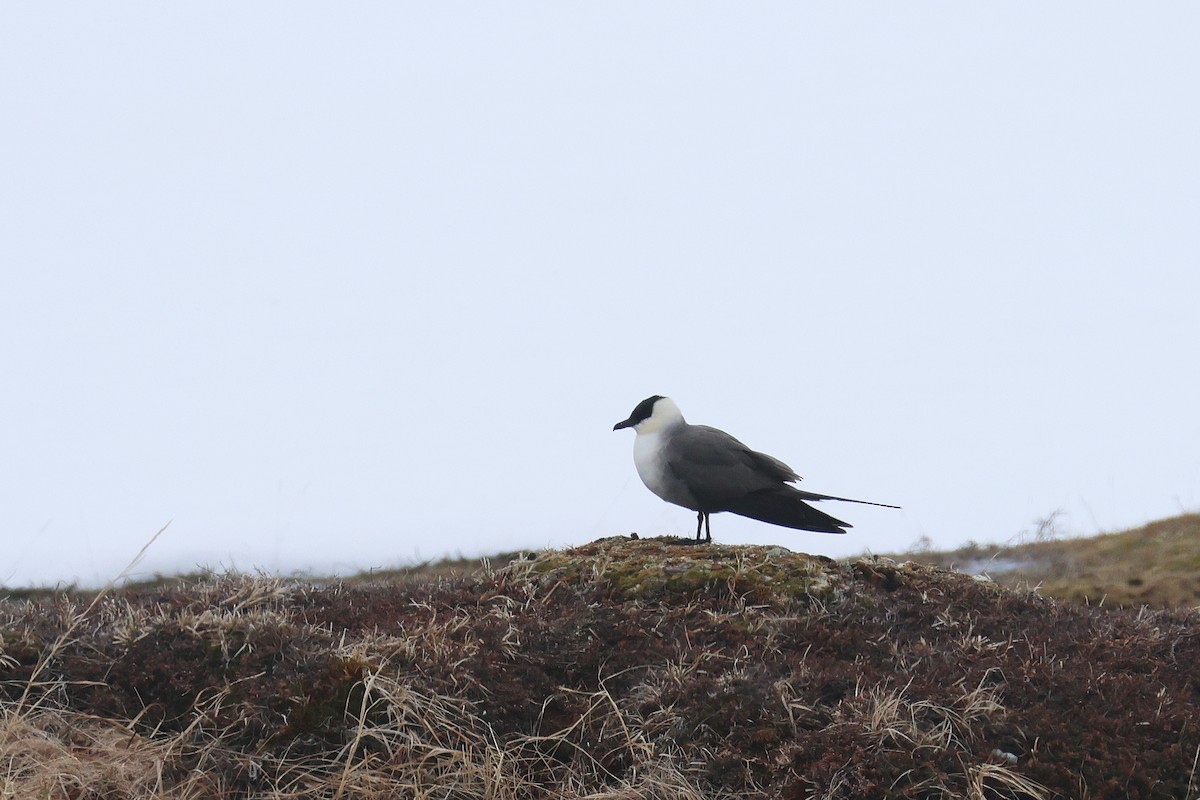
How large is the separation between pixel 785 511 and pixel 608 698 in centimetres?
295

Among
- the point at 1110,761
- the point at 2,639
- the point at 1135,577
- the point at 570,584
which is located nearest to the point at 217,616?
the point at 2,639

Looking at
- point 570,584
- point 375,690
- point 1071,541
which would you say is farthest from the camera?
point 1071,541

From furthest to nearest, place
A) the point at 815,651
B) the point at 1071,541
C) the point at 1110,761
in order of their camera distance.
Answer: the point at 1071,541, the point at 815,651, the point at 1110,761

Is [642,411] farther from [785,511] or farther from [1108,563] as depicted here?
[1108,563]

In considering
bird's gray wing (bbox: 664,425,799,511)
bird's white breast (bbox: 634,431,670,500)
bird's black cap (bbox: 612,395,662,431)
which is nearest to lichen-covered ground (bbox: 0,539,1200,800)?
bird's gray wing (bbox: 664,425,799,511)

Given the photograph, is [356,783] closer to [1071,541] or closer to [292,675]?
[292,675]

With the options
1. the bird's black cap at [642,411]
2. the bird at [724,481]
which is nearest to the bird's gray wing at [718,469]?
the bird at [724,481]

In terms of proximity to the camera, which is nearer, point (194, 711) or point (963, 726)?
point (963, 726)

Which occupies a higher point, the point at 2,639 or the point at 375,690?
the point at 2,639

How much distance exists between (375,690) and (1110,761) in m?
3.15

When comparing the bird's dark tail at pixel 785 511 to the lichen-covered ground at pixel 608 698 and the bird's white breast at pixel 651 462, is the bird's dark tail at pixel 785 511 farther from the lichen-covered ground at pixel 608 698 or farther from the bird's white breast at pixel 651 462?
the lichen-covered ground at pixel 608 698

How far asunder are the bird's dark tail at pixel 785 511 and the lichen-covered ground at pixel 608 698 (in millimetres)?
1380

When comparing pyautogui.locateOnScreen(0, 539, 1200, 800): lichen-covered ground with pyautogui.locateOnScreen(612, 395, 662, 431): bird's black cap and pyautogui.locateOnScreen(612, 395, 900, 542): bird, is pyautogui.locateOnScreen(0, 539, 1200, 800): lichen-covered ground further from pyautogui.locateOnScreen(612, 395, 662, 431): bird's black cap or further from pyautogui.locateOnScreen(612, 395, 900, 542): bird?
pyautogui.locateOnScreen(612, 395, 662, 431): bird's black cap

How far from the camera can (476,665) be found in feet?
16.3
